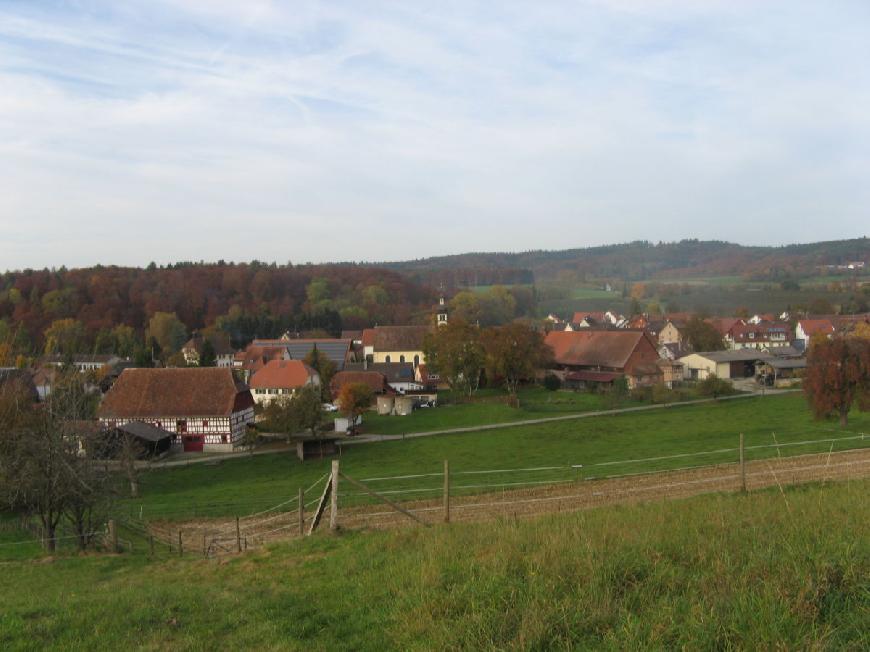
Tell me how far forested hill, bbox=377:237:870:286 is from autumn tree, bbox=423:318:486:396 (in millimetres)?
96093

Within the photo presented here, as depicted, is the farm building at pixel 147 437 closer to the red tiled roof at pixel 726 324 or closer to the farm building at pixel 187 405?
the farm building at pixel 187 405

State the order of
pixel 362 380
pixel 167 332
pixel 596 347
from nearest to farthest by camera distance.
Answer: pixel 362 380, pixel 596 347, pixel 167 332

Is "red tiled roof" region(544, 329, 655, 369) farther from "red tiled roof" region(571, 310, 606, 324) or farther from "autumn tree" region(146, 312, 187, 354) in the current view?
"red tiled roof" region(571, 310, 606, 324)

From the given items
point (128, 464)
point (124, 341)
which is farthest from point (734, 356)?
point (124, 341)

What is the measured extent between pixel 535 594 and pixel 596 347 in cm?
6210

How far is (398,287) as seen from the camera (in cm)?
13075

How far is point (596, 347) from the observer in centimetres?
6656

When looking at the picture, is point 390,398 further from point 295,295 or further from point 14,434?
point 295,295

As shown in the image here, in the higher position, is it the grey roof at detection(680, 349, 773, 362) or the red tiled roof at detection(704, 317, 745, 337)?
the red tiled roof at detection(704, 317, 745, 337)

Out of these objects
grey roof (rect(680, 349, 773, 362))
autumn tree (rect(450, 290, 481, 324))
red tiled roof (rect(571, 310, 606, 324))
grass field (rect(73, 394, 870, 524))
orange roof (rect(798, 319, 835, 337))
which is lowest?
grass field (rect(73, 394, 870, 524))

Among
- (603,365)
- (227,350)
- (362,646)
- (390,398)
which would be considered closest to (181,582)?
(362,646)

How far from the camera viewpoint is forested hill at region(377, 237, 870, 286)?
475 ft

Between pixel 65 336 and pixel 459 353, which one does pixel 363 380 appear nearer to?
pixel 459 353

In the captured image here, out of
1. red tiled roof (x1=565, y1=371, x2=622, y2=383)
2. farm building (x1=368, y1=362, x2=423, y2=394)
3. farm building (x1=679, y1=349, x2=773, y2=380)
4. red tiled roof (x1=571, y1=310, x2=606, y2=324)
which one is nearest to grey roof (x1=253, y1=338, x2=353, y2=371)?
farm building (x1=368, y1=362, x2=423, y2=394)
